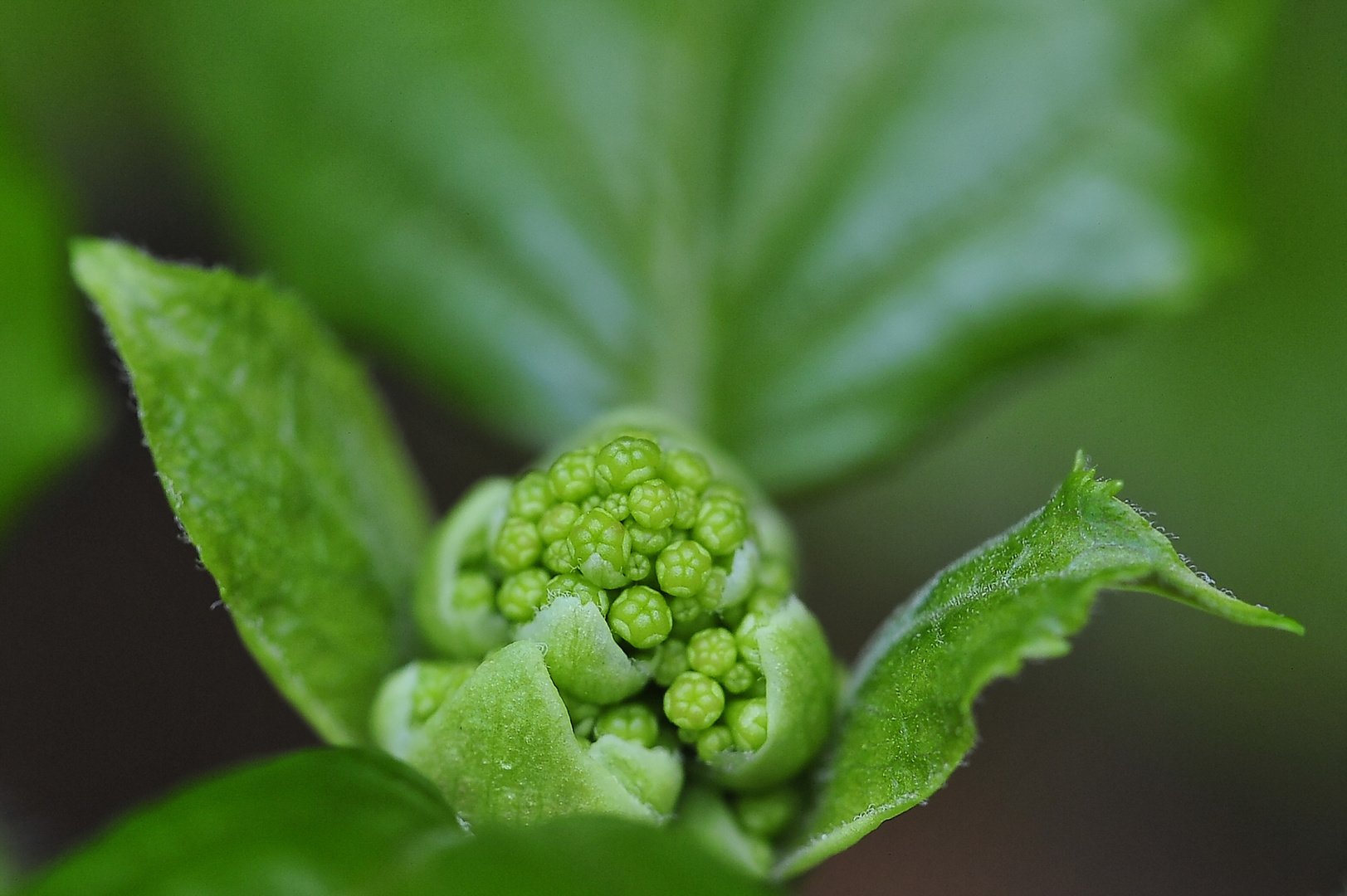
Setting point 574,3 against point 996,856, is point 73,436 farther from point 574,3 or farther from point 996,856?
point 996,856

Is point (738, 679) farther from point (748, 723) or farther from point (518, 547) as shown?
point (518, 547)

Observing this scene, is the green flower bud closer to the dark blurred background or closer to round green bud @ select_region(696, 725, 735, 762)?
round green bud @ select_region(696, 725, 735, 762)

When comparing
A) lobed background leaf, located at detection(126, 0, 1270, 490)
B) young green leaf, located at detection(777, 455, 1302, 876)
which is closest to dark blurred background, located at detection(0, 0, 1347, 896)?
lobed background leaf, located at detection(126, 0, 1270, 490)

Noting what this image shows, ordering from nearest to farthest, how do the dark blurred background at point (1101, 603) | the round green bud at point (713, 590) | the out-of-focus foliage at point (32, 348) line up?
the round green bud at point (713, 590)
the out-of-focus foliage at point (32, 348)
the dark blurred background at point (1101, 603)

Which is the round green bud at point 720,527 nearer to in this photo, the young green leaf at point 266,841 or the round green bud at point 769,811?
the round green bud at point 769,811

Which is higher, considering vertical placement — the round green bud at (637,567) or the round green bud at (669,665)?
the round green bud at (637,567)

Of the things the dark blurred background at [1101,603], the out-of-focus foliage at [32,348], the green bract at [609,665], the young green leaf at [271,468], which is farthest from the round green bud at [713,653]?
the dark blurred background at [1101,603]
